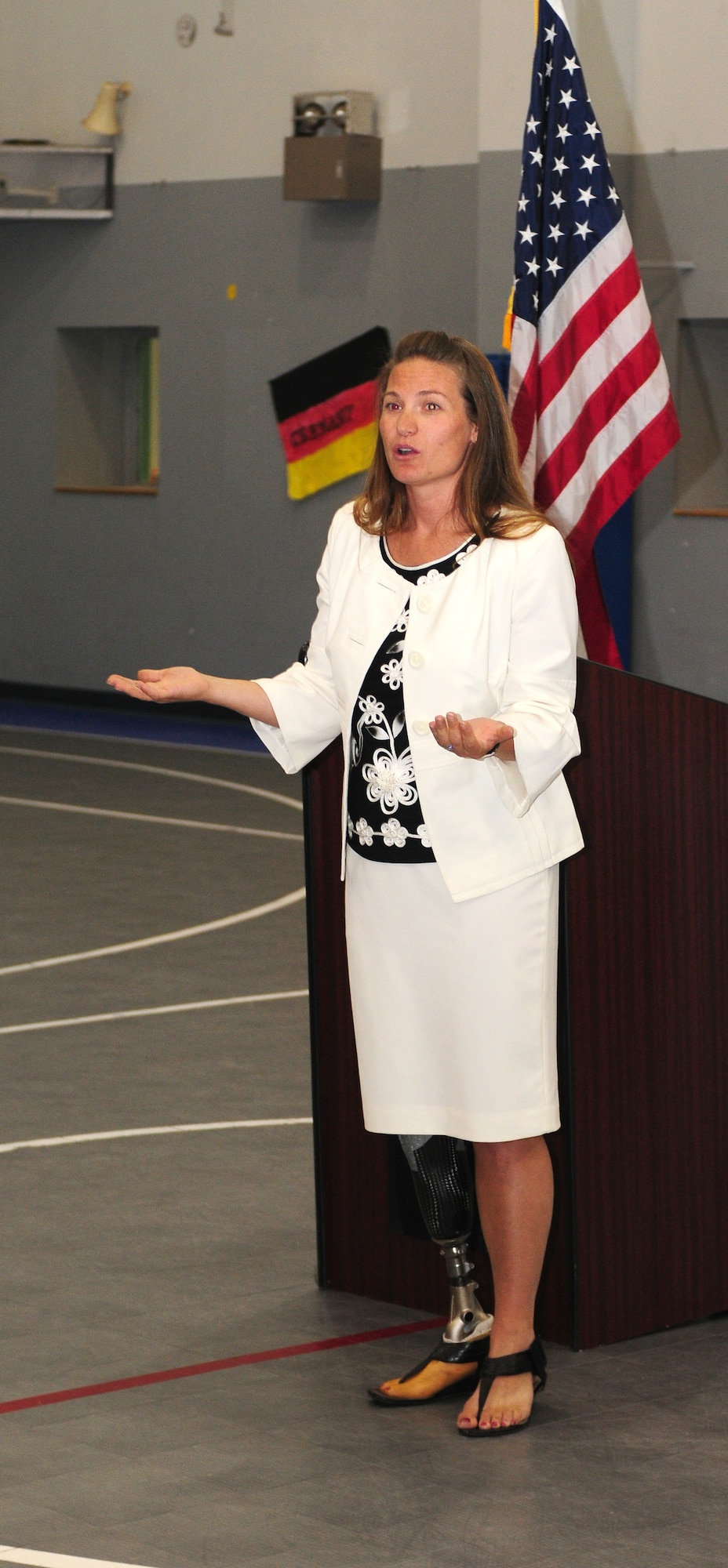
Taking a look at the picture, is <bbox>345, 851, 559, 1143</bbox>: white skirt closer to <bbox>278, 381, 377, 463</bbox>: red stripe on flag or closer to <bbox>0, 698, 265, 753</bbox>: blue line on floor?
<bbox>0, 698, 265, 753</bbox>: blue line on floor

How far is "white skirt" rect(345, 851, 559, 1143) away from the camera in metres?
3.23

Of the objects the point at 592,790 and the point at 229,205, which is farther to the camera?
the point at 229,205

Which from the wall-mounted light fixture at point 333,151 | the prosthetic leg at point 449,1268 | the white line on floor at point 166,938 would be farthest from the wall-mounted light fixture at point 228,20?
the prosthetic leg at point 449,1268

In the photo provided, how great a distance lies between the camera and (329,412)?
12828 mm

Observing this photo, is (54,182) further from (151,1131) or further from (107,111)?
→ (151,1131)

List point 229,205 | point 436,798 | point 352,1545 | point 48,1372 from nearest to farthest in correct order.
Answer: point 352,1545 < point 436,798 < point 48,1372 < point 229,205

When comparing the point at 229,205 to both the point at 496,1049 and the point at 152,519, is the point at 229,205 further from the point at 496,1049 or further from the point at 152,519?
the point at 496,1049

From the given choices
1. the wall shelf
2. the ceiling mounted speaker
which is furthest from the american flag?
the wall shelf

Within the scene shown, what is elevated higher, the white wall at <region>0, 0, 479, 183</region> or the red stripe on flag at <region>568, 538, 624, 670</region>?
the white wall at <region>0, 0, 479, 183</region>

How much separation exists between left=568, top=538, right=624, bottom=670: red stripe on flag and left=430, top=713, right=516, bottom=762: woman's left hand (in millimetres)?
1528

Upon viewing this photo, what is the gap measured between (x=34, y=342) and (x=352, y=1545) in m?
12.4

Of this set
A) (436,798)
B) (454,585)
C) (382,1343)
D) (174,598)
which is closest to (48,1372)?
(382,1343)

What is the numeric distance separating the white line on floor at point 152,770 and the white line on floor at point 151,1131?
4.81 metres

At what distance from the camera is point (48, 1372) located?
3564 millimetres
